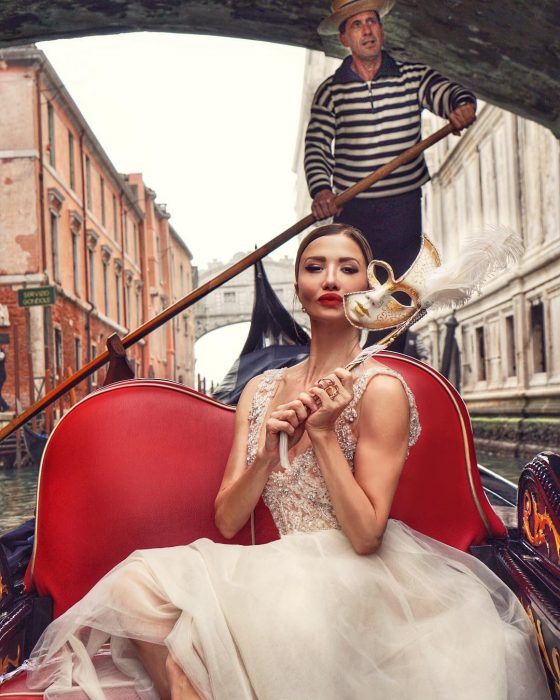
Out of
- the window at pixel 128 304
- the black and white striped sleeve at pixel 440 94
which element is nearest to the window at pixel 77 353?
the window at pixel 128 304

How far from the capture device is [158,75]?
3852mm

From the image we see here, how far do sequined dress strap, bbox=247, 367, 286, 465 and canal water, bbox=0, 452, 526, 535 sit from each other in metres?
1.89

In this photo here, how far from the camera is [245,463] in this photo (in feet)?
4.23

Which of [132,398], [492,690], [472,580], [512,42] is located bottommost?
[492,690]

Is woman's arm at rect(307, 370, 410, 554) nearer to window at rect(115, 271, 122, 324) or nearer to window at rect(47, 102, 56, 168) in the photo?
window at rect(115, 271, 122, 324)

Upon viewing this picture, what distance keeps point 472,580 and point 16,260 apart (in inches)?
142

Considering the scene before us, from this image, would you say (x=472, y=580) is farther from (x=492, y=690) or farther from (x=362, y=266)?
(x=362, y=266)

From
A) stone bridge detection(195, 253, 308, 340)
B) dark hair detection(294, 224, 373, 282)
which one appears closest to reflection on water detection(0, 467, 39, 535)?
→ stone bridge detection(195, 253, 308, 340)

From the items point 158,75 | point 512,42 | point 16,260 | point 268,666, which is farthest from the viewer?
point 16,260

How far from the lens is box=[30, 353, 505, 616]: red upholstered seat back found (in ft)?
4.54

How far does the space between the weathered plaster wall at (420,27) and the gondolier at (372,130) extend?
0.41ft

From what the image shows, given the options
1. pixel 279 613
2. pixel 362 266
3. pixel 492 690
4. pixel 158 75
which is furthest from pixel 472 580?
pixel 158 75

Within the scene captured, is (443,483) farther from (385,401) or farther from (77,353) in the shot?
(77,353)

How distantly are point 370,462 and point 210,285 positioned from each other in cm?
118
